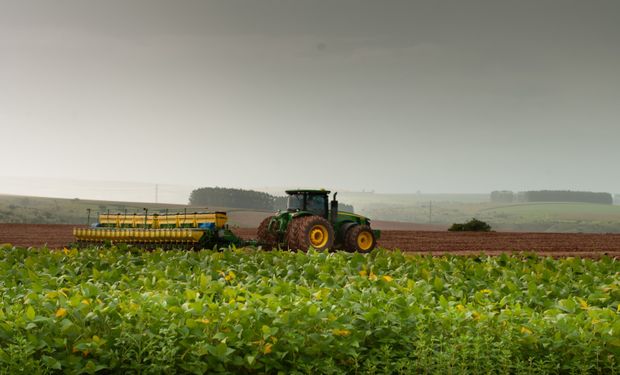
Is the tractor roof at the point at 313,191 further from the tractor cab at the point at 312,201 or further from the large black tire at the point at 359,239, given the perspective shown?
the large black tire at the point at 359,239

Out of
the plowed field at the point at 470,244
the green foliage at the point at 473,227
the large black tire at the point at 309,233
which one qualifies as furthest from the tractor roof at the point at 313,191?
the green foliage at the point at 473,227

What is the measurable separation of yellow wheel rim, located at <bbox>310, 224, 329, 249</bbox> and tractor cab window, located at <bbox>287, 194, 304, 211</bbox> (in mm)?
1400

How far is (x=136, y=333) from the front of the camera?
5.81 m

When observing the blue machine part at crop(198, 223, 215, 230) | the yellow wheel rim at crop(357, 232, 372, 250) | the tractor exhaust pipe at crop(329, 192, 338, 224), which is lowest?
the yellow wheel rim at crop(357, 232, 372, 250)

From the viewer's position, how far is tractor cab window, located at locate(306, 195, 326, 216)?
2022cm

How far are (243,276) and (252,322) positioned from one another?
3643mm

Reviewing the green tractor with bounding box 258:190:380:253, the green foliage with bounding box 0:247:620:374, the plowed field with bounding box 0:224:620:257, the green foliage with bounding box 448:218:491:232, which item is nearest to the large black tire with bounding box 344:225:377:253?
the green tractor with bounding box 258:190:380:253

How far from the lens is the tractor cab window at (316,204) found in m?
20.2

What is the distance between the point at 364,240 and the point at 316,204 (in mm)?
2020

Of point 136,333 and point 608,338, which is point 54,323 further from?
point 608,338

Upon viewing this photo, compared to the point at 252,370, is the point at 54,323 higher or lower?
higher

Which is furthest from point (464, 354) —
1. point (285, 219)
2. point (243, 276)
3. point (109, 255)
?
point (285, 219)

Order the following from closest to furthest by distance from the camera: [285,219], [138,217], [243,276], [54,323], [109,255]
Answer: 1. [54,323]
2. [243,276]
3. [109,255]
4. [285,219]
5. [138,217]

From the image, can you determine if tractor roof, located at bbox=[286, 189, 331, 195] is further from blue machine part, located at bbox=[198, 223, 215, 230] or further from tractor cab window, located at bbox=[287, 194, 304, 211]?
blue machine part, located at bbox=[198, 223, 215, 230]
